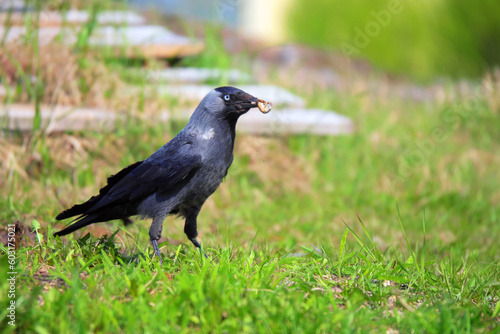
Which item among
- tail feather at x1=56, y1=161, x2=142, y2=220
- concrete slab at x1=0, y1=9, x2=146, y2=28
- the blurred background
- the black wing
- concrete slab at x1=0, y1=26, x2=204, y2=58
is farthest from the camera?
concrete slab at x1=0, y1=9, x2=146, y2=28

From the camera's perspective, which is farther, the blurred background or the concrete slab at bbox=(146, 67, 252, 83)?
the concrete slab at bbox=(146, 67, 252, 83)

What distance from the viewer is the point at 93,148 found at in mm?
5621

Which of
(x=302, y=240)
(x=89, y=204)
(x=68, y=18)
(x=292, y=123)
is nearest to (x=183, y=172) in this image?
(x=89, y=204)

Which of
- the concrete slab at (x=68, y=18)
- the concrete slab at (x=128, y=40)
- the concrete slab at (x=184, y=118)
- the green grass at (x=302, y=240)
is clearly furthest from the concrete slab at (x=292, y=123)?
the concrete slab at (x=68, y=18)

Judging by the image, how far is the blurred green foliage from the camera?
1116 centimetres

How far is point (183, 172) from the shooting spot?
3.16 meters

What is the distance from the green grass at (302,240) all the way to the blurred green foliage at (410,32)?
10.9ft

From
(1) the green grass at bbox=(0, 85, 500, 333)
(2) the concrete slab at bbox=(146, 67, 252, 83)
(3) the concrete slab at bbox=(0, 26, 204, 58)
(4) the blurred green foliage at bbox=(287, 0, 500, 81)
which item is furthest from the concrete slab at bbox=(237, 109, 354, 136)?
(4) the blurred green foliage at bbox=(287, 0, 500, 81)

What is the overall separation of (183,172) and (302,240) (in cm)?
185

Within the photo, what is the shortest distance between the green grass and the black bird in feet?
0.67

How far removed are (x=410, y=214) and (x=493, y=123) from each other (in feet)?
9.10

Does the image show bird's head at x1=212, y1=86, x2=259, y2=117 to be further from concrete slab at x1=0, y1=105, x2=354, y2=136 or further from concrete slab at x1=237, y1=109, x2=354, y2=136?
concrete slab at x1=237, y1=109, x2=354, y2=136

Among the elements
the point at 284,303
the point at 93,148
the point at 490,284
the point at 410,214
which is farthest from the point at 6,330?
the point at 410,214

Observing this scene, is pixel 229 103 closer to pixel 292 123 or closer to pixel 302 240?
pixel 302 240
